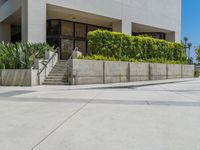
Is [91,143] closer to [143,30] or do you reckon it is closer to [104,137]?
[104,137]

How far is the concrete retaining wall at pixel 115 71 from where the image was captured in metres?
17.7

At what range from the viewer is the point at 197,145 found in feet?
15.1

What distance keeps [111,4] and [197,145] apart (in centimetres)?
2244

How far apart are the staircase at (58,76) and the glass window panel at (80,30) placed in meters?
9.86

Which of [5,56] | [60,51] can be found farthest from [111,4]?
[5,56]

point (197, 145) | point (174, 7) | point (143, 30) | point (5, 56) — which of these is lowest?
point (197, 145)

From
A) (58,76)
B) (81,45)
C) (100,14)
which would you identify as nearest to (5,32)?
(81,45)

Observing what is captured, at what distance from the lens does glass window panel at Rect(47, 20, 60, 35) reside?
1070 inches

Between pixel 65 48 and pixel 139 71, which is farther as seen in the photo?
pixel 65 48

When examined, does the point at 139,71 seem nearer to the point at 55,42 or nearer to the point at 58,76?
the point at 58,76

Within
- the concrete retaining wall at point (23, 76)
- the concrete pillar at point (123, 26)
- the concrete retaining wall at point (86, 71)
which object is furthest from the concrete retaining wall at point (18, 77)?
the concrete pillar at point (123, 26)

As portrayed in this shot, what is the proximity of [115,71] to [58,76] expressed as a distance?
4544 mm

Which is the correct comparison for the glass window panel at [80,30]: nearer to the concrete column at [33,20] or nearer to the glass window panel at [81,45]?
the glass window panel at [81,45]

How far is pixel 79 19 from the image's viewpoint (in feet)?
89.6
